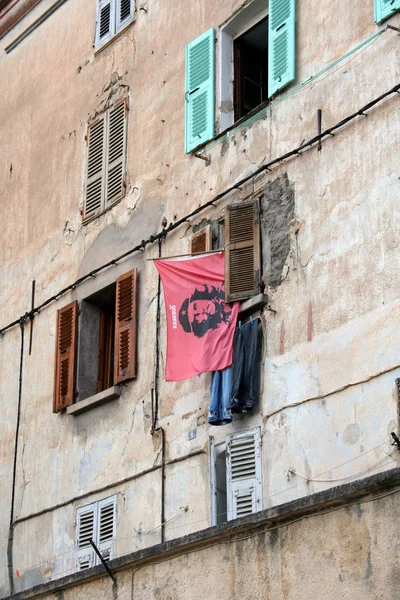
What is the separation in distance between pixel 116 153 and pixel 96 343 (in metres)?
2.46

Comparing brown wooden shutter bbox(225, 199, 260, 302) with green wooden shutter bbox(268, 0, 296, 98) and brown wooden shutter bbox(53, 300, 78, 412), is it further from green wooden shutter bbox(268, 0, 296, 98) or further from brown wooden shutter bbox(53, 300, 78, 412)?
brown wooden shutter bbox(53, 300, 78, 412)

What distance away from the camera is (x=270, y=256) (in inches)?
566

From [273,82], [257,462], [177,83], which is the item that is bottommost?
[257,462]

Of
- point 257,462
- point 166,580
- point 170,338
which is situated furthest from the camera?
point 170,338

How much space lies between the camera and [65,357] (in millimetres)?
16750

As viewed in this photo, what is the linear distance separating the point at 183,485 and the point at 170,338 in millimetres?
1592

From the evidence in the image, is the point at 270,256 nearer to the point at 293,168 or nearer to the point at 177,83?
the point at 293,168

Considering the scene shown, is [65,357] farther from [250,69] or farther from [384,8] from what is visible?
[384,8]

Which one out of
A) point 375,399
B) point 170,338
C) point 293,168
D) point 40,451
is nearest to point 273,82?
point 293,168

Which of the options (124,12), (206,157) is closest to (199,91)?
(206,157)

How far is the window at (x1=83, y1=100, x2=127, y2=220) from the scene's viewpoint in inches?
672

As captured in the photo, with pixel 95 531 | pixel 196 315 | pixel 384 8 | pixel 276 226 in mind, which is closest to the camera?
pixel 384 8

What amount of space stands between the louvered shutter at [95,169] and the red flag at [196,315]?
2.78 metres

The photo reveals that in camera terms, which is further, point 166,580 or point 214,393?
point 214,393
